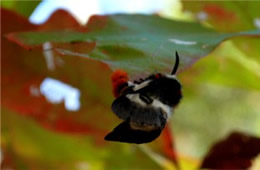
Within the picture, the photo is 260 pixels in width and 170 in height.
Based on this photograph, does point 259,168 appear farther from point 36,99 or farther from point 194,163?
point 36,99

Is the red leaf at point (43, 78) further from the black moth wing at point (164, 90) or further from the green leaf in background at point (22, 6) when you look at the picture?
the black moth wing at point (164, 90)

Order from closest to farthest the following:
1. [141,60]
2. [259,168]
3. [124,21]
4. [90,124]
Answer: [141,60] < [124,21] < [90,124] < [259,168]

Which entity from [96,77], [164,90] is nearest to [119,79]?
[164,90]

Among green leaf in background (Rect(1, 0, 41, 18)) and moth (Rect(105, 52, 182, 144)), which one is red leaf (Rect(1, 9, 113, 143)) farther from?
moth (Rect(105, 52, 182, 144))

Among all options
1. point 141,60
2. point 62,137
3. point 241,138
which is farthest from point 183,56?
point 62,137

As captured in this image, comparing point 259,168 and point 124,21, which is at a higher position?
point 124,21

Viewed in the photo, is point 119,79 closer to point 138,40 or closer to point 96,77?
point 138,40
